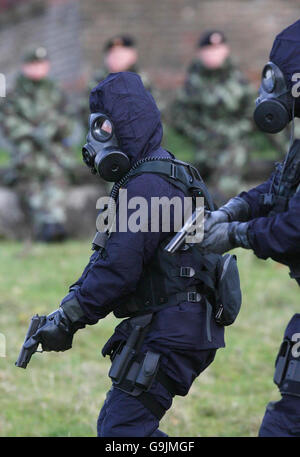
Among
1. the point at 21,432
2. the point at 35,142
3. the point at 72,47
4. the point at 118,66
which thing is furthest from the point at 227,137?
the point at 21,432

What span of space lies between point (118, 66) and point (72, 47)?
3357mm

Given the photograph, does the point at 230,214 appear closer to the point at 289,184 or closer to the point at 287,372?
the point at 289,184

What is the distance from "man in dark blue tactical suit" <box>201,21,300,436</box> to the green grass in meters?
1.45

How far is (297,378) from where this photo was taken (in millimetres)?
3086

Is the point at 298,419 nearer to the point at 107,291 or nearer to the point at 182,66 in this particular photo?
the point at 107,291

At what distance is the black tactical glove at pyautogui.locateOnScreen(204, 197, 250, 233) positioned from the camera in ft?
9.96

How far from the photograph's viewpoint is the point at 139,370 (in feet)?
10.4

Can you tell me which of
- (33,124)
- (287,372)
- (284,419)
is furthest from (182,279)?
(33,124)

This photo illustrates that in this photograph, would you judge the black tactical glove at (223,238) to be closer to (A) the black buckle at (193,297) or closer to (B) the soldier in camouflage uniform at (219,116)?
(A) the black buckle at (193,297)

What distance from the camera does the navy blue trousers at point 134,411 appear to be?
3139 mm

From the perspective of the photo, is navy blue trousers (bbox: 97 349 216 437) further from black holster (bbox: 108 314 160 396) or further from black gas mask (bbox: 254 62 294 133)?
black gas mask (bbox: 254 62 294 133)

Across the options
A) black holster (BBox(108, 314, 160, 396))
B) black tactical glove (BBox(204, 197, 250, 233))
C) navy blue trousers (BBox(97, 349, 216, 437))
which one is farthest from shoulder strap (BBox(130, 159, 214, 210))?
navy blue trousers (BBox(97, 349, 216, 437))

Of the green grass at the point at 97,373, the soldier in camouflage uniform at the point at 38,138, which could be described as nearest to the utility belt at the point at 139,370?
the green grass at the point at 97,373

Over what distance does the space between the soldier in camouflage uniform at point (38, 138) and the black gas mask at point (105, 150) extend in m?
7.49
